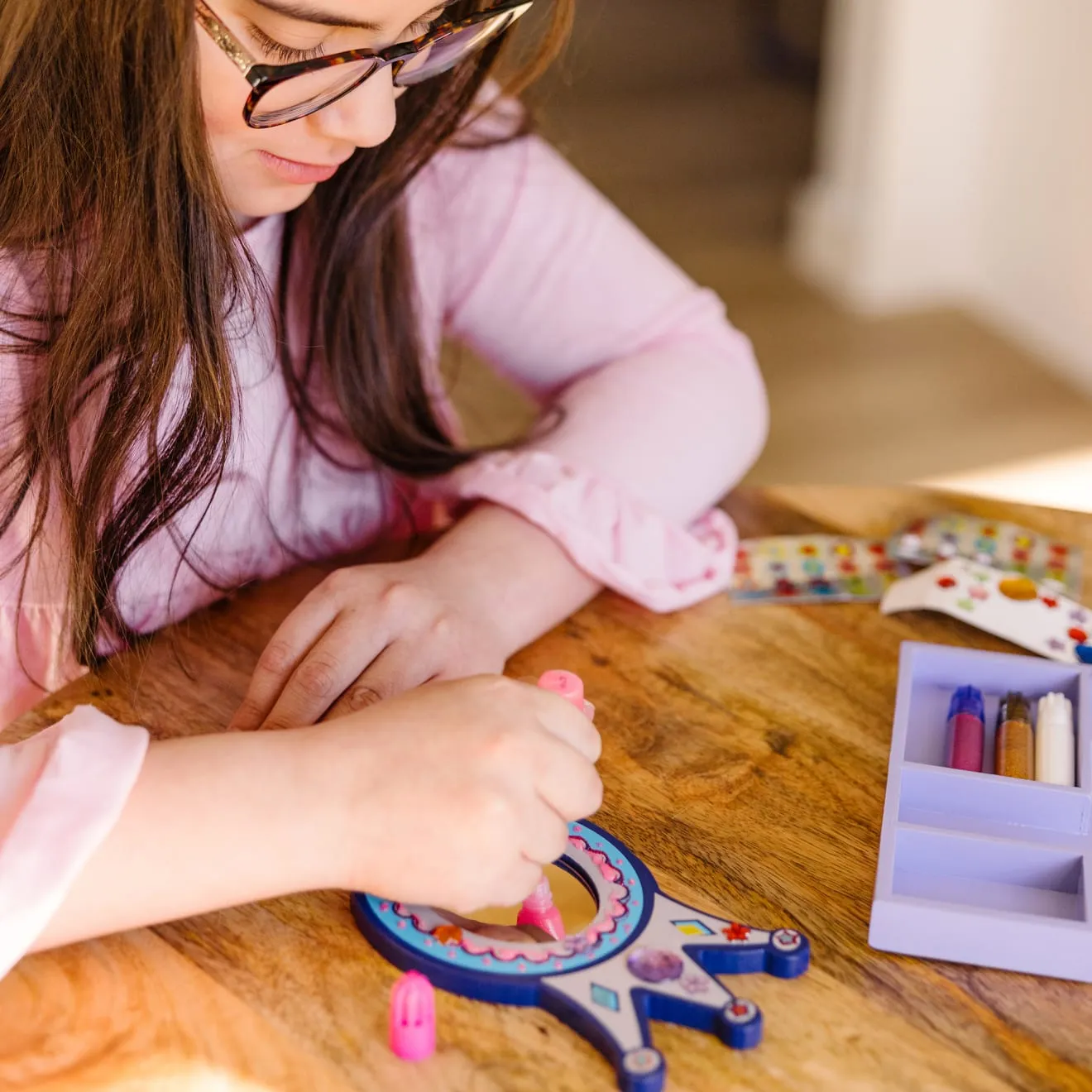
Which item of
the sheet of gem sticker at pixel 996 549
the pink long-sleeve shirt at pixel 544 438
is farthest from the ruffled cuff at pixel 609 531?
the sheet of gem sticker at pixel 996 549

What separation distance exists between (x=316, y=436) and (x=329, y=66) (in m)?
0.34

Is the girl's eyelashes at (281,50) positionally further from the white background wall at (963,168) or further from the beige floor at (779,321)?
the white background wall at (963,168)

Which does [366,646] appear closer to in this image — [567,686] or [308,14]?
[567,686]

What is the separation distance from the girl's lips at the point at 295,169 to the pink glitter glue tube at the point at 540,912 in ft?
1.31

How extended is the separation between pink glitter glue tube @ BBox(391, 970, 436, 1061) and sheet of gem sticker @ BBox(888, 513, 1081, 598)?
18.0 inches

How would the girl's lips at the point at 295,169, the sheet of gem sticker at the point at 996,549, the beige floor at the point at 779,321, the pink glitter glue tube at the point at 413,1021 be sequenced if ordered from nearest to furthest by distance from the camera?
the pink glitter glue tube at the point at 413,1021 → the girl's lips at the point at 295,169 → the sheet of gem sticker at the point at 996,549 → the beige floor at the point at 779,321

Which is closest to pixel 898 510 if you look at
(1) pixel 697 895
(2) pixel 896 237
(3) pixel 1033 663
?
(3) pixel 1033 663

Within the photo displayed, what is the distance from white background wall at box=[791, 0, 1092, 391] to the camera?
2473 millimetres

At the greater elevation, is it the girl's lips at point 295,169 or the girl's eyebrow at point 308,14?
A: the girl's eyebrow at point 308,14

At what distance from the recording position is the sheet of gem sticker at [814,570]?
2.88 feet

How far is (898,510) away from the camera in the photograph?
962 millimetres

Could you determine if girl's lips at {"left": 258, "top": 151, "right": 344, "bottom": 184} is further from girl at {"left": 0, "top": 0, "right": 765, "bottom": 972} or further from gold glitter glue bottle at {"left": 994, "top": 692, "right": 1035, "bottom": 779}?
gold glitter glue bottle at {"left": 994, "top": 692, "right": 1035, "bottom": 779}

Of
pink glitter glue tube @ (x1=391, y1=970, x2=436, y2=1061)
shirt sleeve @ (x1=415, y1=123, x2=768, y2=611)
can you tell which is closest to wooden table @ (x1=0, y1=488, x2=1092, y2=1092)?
pink glitter glue tube @ (x1=391, y1=970, x2=436, y2=1061)

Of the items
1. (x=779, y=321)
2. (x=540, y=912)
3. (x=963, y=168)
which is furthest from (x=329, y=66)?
(x=963, y=168)
